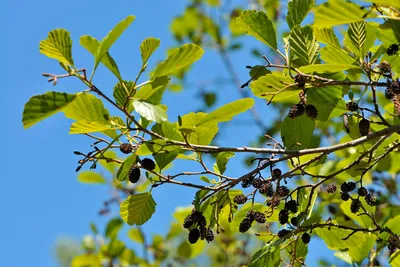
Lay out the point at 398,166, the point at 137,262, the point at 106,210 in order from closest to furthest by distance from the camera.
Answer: the point at 398,166 < the point at 137,262 < the point at 106,210

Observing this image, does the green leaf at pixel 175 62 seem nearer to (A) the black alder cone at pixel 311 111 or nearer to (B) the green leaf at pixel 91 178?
(A) the black alder cone at pixel 311 111

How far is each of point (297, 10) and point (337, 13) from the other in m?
0.38

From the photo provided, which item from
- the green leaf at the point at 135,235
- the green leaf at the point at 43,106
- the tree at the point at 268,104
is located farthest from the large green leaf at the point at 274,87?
the green leaf at the point at 135,235

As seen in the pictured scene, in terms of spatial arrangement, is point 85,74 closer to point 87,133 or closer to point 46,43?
point 46,43

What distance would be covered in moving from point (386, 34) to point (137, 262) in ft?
8.47

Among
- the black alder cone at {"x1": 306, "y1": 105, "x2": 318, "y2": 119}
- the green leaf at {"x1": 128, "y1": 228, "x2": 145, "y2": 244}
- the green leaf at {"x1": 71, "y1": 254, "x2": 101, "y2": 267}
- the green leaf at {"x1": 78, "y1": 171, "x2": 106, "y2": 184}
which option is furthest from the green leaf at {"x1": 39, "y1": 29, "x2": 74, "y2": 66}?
the green leaf at {"x1": 128, "y1": 228, "x2": 145, "y2": 244}

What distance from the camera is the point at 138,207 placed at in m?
1.60

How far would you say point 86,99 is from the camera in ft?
4.24

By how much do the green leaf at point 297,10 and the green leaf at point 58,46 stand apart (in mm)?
602

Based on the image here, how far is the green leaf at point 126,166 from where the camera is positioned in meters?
1.41

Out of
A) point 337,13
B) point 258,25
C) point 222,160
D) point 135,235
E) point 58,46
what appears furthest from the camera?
point 135,235

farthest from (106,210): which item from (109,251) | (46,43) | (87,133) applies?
(46,43)

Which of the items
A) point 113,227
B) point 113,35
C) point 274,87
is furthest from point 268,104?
point 113,227

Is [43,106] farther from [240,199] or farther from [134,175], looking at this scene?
[240,199]
